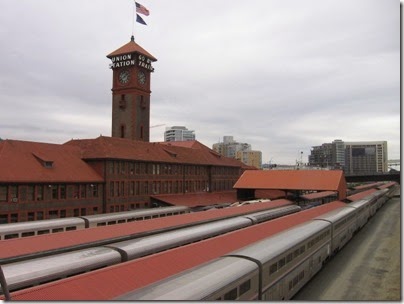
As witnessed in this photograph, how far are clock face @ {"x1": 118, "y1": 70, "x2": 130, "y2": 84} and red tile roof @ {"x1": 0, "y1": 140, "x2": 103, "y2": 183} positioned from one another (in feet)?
91.0

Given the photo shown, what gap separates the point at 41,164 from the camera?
45.4m

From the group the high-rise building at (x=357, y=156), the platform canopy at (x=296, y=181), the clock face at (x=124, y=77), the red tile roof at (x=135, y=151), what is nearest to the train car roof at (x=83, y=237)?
the red tile roof at (x=135, y=151)

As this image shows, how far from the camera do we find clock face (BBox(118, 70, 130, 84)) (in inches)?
3044

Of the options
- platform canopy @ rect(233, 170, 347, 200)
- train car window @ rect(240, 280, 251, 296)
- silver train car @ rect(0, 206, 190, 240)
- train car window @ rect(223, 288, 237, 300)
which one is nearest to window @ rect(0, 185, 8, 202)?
silver train car @ rect(0, 206, 190, 240)

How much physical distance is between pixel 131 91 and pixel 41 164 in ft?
113

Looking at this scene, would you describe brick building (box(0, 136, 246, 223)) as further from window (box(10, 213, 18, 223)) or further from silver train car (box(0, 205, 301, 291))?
silver train car (box(0, 205, 301, 291))

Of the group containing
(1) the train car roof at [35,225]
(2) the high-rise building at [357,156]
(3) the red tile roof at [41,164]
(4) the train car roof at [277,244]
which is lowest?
(1) the train car roof at [35,225]

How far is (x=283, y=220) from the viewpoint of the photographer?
109ft

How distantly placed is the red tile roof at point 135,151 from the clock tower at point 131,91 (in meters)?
11.3

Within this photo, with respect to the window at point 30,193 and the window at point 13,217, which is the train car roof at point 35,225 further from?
the window at point 30,193

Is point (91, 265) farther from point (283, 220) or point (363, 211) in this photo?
point (363, 211)

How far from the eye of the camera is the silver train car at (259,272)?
13.1m

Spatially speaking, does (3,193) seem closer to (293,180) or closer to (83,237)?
(83,237)

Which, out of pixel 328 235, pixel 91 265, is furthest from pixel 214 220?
pixel 91 265
